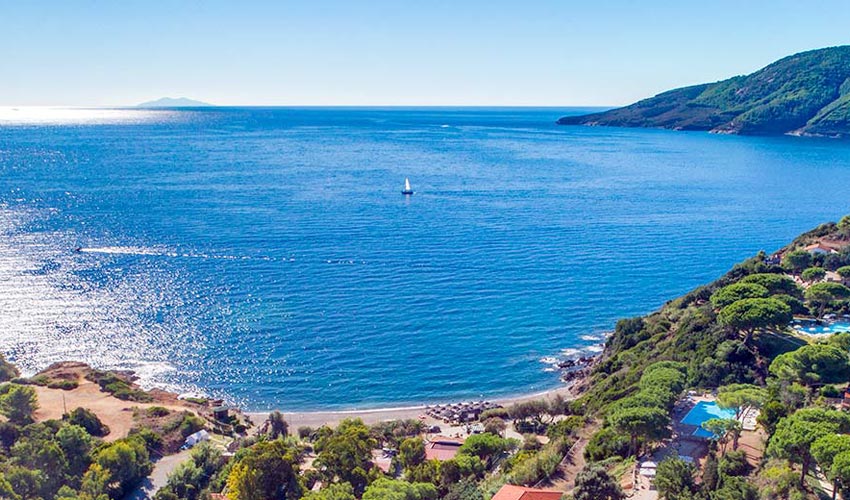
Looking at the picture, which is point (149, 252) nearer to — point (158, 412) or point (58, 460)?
point (158, 412)

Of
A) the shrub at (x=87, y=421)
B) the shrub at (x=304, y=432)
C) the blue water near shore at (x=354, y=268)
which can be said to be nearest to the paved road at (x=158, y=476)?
the shrub at (x=87, y=421)

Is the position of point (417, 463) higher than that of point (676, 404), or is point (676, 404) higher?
point (676, 404)

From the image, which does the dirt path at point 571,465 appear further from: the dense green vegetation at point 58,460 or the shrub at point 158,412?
the shrub at point 158,412

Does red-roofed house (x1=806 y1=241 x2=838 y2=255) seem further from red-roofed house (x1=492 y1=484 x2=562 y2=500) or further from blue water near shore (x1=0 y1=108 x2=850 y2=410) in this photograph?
red-roofed house (x1=492 y1=484 x2=562 y2=500)

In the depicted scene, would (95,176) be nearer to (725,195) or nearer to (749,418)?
(725,195)

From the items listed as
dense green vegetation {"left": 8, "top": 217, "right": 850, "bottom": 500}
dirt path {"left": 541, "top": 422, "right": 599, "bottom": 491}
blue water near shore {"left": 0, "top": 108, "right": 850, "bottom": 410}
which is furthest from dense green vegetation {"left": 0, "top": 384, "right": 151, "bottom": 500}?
dirt path {"left": 541, "top": 422, "right": 599, "bottom": 491}

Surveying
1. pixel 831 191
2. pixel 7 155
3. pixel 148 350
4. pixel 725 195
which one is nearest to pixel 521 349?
pixel 148 350

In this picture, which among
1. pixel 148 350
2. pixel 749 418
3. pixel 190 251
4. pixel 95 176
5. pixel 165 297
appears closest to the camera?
pixel 749 418

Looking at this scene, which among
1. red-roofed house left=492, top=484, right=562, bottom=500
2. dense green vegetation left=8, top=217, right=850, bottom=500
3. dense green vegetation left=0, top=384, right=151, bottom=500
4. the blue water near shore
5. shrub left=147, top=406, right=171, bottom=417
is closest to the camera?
dense green vegetation left=8, top=217, right=850, bottom=500
